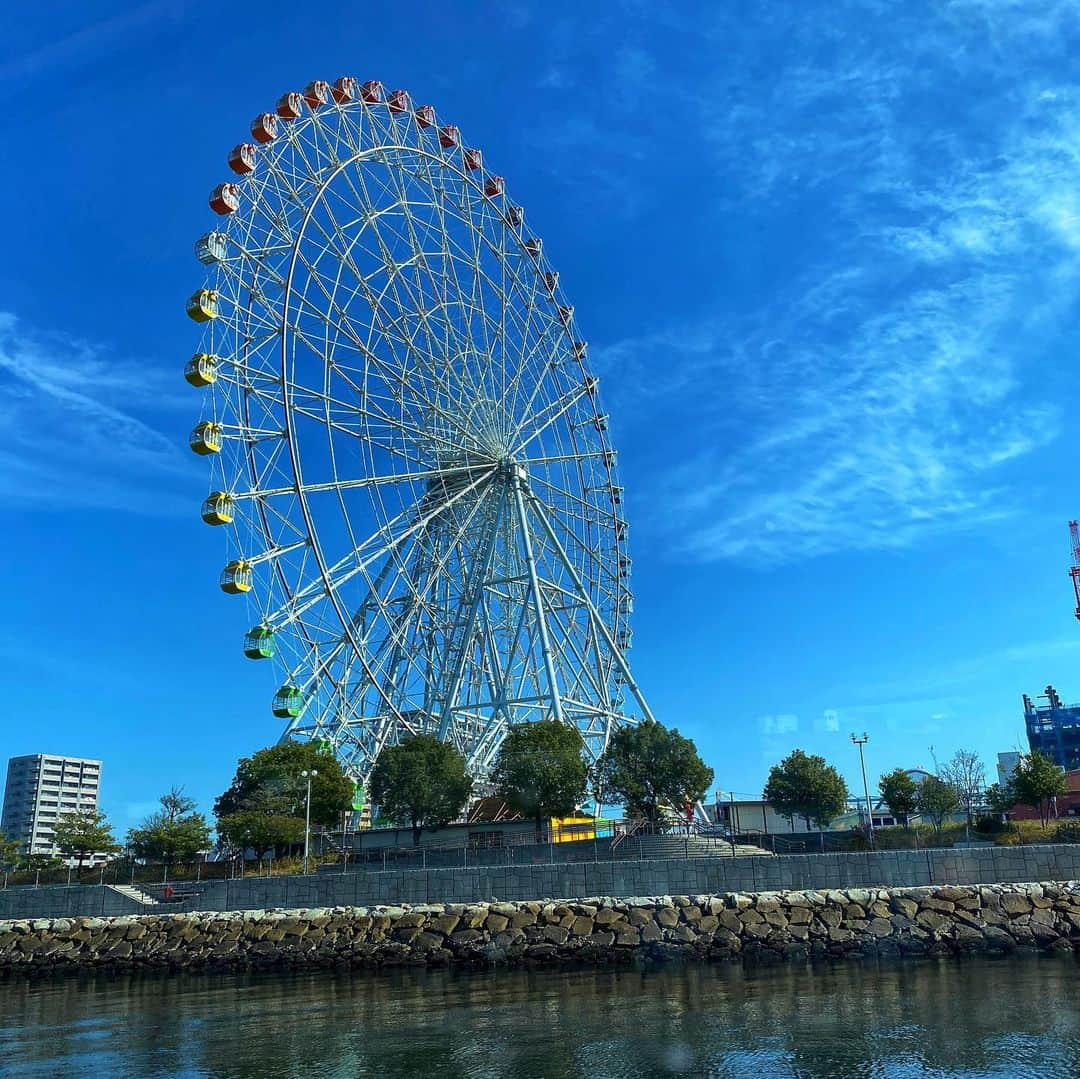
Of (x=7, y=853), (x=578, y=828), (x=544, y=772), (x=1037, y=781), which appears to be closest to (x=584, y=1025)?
(x=544, y=772)

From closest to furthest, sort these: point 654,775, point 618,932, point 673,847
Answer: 1. point 618,932
2. point 673,847
3. point 654,775

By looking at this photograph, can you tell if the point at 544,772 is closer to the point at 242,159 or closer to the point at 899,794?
the point at 899,794

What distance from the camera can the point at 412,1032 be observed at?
57.3 feet

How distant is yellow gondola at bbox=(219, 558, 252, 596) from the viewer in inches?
1513

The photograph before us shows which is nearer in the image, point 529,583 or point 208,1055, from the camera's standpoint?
Answer: point 208,1055

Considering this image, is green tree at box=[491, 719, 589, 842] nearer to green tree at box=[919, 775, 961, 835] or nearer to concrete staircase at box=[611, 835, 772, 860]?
concrete staircase at box=[611, 835, 772, 860]

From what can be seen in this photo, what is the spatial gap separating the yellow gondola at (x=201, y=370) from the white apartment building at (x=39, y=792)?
16856 cm

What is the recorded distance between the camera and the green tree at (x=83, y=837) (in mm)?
53219

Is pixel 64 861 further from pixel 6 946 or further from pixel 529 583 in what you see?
pixel 529 583

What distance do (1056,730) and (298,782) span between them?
140498 mm

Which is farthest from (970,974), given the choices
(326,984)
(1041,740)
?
(1041,740)

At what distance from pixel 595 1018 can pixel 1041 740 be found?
15830 cm

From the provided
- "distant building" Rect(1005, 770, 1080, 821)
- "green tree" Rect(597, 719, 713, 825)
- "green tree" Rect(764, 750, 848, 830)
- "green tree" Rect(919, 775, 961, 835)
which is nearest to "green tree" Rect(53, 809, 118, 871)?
"green tree" Rect(597, 719, 713, 825)

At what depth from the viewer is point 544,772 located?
43.1m
